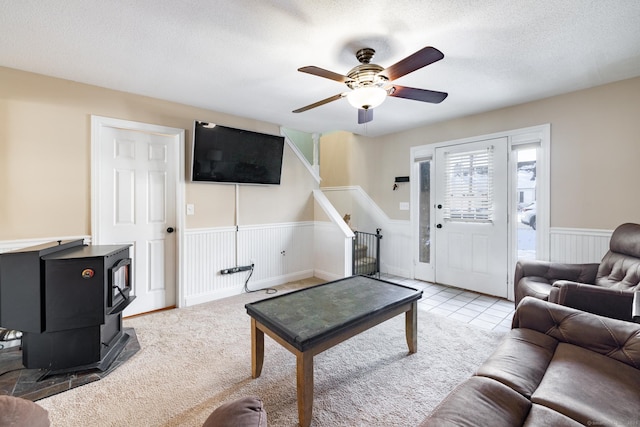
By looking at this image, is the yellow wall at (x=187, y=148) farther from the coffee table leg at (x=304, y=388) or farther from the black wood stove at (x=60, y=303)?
the coffee table leg at (x=304, y=388)

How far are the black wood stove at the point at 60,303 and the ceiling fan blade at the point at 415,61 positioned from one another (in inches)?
95.7

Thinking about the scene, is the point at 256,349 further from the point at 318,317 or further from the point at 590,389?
the point at 590,389

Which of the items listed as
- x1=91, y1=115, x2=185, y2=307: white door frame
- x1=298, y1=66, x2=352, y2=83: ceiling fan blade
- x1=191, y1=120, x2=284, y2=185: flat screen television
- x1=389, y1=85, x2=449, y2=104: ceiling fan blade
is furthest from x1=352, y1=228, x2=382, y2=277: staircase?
x1=298, y1=66, x2=352, y2=83: ceiling fan blade

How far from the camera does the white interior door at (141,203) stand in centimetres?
299

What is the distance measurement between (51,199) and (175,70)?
1684mm

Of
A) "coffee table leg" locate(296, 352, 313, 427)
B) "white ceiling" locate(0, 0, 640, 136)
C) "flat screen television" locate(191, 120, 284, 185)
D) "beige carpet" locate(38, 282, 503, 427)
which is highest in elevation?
"white ceiling" locate(0, 0, 640, 136)


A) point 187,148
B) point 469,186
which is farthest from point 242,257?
point 469,186

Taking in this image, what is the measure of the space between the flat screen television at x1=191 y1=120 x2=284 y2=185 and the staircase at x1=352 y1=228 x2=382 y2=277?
1.82 m

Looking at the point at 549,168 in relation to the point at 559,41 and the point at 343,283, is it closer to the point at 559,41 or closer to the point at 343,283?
the point at 559,41

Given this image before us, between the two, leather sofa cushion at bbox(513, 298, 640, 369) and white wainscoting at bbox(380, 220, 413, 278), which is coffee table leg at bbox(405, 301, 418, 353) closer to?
leather sofa cushion at bbox(513, 298, 640, 369)

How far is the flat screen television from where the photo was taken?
3.44m

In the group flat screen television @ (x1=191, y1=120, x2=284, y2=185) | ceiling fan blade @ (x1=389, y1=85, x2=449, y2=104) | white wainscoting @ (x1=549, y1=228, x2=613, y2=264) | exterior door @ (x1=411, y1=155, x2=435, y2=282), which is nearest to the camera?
ceiling fan blade @ (x1=389, y1=85, x2=449, y2=104)

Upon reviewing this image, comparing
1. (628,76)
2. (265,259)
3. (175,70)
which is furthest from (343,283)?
(628,76)

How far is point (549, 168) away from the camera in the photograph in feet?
10.7
